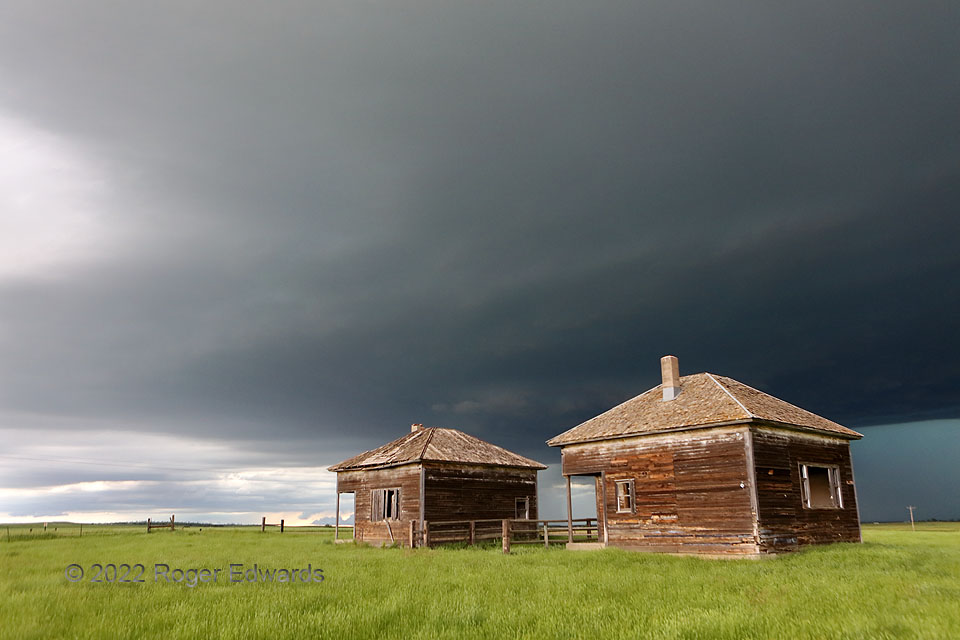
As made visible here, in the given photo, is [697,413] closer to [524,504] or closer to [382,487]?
[524,504]

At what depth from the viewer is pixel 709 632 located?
9.44m

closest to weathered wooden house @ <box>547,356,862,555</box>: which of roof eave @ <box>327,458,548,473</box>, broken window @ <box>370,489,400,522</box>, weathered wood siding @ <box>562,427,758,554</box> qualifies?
weathered wood siding @ <box>562,427,758,554</box>

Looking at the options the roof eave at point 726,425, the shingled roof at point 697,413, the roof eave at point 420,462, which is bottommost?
the roof eave at point 420,462

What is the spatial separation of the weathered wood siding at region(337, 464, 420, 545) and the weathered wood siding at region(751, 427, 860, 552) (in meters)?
16.8

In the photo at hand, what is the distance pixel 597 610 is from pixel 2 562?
2380 cm

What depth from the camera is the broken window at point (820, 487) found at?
84.5ft

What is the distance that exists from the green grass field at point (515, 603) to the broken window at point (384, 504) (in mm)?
14472

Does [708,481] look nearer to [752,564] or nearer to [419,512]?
[752,564]

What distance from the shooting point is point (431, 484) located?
32.3m

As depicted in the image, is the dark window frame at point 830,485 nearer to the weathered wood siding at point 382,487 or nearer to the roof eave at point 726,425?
the roof eave at point 726,425

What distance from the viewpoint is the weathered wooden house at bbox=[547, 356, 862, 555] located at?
933 inches

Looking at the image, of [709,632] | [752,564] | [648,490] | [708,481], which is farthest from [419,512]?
[709,632]

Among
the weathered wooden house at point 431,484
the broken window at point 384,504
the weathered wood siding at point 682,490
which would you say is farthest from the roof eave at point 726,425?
the broken window at point 384,504

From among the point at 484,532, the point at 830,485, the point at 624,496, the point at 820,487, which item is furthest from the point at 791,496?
the point at 484,532
